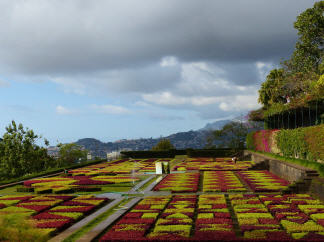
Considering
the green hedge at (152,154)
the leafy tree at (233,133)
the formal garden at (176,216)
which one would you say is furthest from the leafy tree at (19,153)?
the leafy tree at (233,133)

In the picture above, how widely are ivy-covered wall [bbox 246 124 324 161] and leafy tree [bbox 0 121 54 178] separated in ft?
108

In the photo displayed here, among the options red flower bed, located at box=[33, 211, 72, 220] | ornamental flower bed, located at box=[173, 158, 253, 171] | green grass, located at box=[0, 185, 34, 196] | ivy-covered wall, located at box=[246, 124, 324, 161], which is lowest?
green grass, located at box=[0, 185, 34, 196]

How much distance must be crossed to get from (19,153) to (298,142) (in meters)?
38.6

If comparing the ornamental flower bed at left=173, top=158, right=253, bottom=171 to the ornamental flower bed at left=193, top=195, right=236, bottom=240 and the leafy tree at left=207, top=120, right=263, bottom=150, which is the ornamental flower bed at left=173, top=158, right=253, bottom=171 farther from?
the leafy tree at left=207, top=120, right=263, bottom=150

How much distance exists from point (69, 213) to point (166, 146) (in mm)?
63726

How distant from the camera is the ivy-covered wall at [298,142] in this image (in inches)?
991

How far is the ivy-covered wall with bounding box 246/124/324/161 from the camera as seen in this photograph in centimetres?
2516

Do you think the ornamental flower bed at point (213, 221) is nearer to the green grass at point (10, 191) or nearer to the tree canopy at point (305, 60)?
the green grass at point (10, 191)

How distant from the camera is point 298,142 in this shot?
3008 cm

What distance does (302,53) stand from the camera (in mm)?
43031

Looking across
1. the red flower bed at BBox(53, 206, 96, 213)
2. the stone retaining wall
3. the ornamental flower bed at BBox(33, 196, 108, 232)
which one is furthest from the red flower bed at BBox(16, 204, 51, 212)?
the stone retaining wall

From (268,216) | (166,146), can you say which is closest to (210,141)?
(166,146)

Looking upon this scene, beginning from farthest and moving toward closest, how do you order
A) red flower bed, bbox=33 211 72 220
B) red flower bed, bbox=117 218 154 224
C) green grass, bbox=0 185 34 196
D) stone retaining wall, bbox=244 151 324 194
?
1. green grass, bbox=0 185 34 196
2. stone retaining wall, bbox=244 151 324 194
3. red flower bed, bbox=33 211 72 220
4. red flower bed, bbox=117 218 154 224

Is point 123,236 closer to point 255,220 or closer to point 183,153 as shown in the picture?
point 255,220
